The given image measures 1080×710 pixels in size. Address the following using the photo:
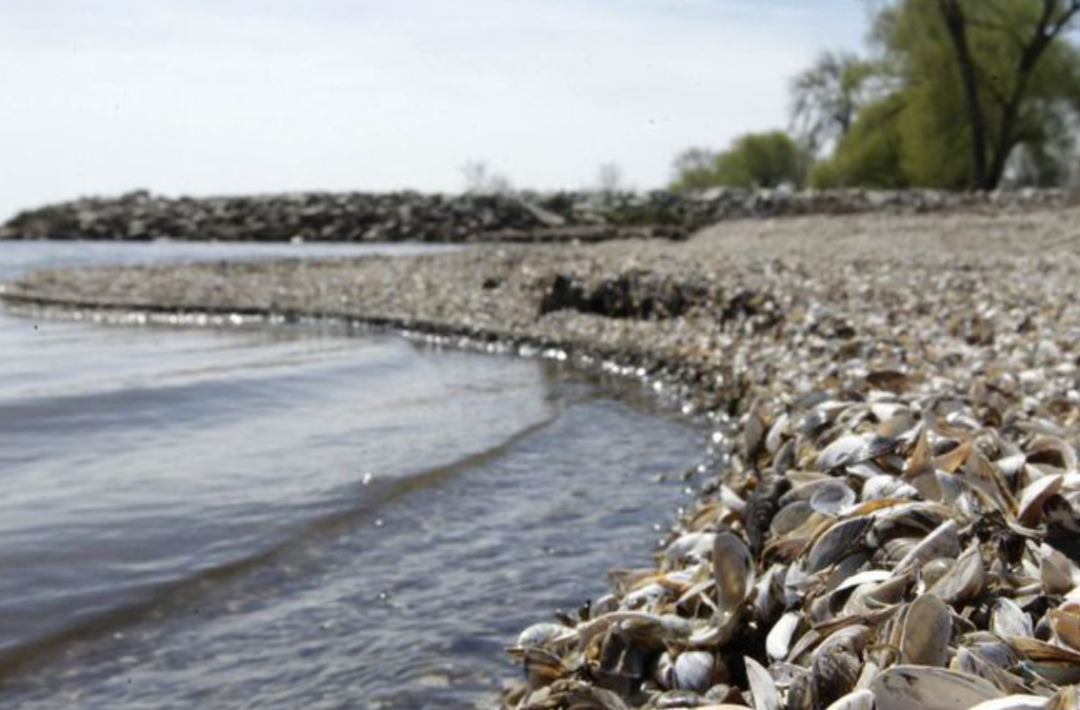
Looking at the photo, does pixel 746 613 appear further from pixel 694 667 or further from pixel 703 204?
pixel 703 204

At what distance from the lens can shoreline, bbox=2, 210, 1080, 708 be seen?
8.63 ft

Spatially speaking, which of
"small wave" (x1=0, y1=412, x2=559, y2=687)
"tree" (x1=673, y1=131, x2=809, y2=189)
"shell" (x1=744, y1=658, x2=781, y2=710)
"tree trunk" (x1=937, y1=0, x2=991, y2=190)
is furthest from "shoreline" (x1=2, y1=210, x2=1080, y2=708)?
"tree" (x1=673, y1=131, x2=809, y2=189)

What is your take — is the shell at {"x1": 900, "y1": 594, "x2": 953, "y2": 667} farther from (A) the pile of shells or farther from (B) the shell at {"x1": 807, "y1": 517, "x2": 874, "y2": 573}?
(B) the shell at {"x1": 807, "y1": 517, "x2": 874, "y2": 573}

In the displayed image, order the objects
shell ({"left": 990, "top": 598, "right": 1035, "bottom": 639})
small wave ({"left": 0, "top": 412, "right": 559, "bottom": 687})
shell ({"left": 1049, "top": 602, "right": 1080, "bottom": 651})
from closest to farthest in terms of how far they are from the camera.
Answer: shell ({"left": 1049, "top": 602, "right": 1080, "bottom": 651}) < shell ({"left": 990, "top": 598, "right": 1035, "bottom": 639}) < small wave ({"left": 0, "top": 412, "right": 559, "bottom": 687})

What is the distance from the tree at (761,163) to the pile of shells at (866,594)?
148ft

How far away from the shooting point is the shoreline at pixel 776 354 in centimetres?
263

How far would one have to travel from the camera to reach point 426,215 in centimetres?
3438

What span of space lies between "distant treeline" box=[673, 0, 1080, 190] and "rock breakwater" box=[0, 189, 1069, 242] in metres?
4.76

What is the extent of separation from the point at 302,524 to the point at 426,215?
29.8 meters

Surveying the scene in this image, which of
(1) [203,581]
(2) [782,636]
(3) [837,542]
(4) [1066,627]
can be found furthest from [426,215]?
(4) [1066,627]

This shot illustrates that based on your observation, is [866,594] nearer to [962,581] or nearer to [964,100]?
[962,581]

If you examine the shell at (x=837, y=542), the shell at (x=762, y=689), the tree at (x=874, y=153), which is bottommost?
the shell at (x=762, y=689)

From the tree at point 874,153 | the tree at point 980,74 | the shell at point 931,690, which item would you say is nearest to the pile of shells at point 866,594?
the shell at point 931,690

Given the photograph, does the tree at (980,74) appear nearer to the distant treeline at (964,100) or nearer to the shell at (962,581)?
the distant treeline at (964,100)
